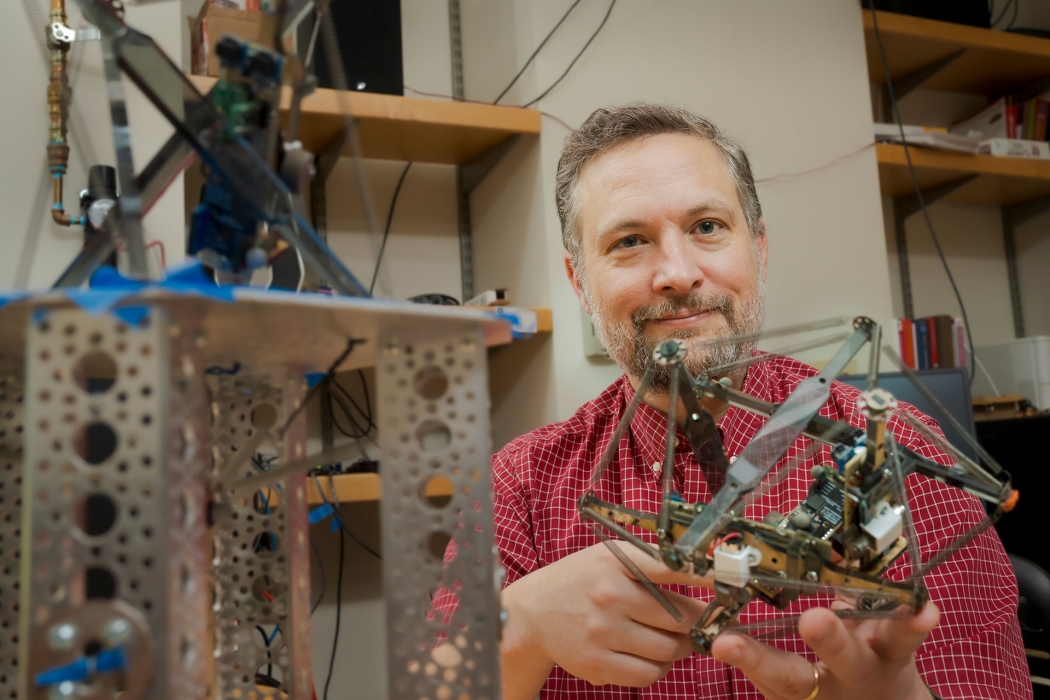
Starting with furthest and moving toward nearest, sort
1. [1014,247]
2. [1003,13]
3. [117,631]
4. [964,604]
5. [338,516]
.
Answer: [1014,247]
[1003,13]
[338,516]
[964,604]
[117,631]

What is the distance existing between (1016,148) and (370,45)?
201 centimetres

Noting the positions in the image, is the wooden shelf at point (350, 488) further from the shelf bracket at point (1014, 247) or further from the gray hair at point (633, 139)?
the shelf bracket at point (1014, 247)

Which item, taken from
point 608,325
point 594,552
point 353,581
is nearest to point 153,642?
point 594,552

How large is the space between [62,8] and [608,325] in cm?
114

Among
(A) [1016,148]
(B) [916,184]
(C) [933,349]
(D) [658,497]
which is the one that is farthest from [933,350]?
(D) [658,497]

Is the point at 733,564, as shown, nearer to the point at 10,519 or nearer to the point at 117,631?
the point at 117,631

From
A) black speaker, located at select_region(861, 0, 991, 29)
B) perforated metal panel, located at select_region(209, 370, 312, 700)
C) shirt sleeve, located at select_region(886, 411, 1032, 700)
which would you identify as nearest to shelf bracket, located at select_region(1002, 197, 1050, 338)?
black speaker, located at select_region(861, 0, 991, 29)

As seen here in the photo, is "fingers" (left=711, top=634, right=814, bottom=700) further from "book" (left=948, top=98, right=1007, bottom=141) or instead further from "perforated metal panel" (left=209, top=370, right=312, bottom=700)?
"book" (left=948, top=98, right=1007, bottom=141)

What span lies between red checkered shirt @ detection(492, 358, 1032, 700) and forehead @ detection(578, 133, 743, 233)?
256 mm

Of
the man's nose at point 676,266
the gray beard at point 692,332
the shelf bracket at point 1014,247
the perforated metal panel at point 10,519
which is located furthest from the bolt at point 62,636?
the shelf bracket at point 1014,247

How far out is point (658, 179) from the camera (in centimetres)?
97

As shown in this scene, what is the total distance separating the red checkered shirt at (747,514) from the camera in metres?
0.81

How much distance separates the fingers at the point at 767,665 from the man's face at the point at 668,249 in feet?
1.43

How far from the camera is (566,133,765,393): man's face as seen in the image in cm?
95
